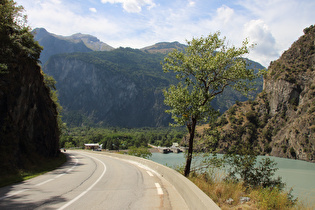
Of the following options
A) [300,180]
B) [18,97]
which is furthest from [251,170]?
[300,180]

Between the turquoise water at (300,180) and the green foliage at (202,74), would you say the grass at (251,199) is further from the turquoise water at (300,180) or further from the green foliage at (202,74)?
the green foliage at (202,74)

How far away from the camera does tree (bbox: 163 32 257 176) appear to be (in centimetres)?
1155

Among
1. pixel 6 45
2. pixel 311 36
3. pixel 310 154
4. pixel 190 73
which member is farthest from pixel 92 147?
pixel 311 36

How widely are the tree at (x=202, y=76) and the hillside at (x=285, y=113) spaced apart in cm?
8431

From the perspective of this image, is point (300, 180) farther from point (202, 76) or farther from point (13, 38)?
point (13, 38)

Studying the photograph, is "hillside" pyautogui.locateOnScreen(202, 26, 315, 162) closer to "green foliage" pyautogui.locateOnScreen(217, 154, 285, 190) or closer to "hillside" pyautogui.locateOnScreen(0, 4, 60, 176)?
"hillside" pyautogui.locateOnScreen(0, 4, 60, 176)

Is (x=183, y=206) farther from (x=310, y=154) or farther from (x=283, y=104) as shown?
(x=283, y=104)

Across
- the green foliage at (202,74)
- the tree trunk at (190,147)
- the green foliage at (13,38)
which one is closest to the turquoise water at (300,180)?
the tree trunk at (190,147)

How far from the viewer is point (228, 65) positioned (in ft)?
39.5

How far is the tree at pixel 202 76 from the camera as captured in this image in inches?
455

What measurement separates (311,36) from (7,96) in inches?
6052

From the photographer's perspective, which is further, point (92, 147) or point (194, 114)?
point (92, 147)

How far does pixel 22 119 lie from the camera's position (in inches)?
802

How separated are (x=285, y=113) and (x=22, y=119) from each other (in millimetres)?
123007
